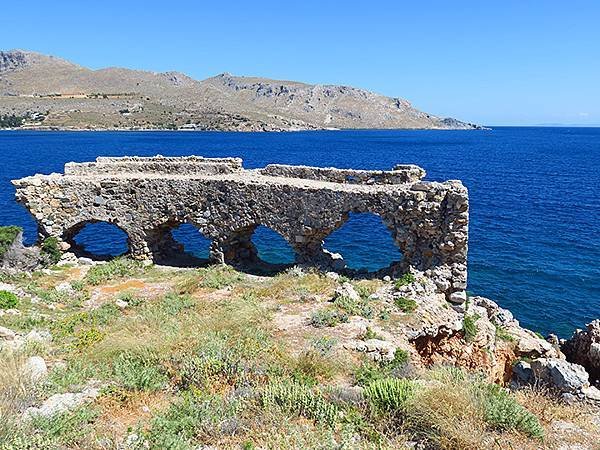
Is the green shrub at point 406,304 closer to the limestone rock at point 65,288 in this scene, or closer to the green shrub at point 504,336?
the green shrub at point 504,336

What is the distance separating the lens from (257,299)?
55.3 feet

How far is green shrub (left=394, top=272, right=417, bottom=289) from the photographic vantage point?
17.5m

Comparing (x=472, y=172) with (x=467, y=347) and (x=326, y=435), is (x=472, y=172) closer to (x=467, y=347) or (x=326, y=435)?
(x=467, y=347)

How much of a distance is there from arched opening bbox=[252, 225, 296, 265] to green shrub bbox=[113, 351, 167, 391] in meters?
16.2

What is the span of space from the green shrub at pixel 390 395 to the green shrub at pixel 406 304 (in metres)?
6.47

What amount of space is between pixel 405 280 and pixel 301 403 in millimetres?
9784

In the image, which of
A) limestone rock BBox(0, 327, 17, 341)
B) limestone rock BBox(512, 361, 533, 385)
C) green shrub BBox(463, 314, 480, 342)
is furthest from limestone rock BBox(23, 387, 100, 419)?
limestone rock BBox(512, 361, 533, 385)

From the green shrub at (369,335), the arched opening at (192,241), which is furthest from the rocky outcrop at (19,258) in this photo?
the green shrub at (369,335)

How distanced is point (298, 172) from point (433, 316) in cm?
980

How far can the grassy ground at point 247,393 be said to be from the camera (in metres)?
8.01

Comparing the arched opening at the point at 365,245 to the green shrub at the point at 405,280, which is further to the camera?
the arched opening at the point at 365,245

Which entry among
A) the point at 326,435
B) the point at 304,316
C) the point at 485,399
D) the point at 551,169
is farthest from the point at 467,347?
the point at 551,169

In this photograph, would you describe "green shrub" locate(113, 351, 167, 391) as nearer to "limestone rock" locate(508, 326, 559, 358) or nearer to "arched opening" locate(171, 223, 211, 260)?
"limestone rock" locate(508, 326, 559, 358)

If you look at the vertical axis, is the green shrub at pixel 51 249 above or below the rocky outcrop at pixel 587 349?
above
